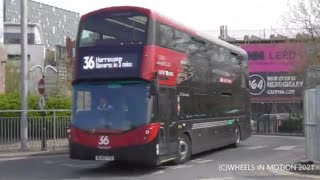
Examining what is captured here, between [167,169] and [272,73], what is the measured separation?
130ft

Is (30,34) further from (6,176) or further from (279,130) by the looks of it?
(6,176)

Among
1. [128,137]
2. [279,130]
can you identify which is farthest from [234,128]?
[279,130]

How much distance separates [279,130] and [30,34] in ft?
172

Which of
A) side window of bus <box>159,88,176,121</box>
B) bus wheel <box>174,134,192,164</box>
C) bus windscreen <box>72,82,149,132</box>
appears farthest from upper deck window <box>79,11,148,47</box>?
bus wheel <box>174,134,192,164</box>

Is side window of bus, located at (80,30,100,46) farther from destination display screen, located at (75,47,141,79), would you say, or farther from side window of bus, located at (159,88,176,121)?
side window of bus, located at (159,88,176,121)

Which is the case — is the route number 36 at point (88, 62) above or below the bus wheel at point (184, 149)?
above

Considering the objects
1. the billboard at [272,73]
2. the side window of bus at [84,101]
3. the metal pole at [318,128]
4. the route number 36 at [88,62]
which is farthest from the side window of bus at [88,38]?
the billboard at [272,73]

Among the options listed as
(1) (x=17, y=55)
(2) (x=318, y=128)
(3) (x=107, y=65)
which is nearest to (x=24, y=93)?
(3) (x=107, y=65)

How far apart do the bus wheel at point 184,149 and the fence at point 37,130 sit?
8324 mm

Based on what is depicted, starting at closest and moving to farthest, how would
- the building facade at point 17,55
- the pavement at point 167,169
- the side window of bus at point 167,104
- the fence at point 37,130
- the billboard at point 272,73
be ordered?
the pavement at point 167,169 → the side window of bus at point 167,104 → the fence at point 37,130 → the building facade at point 17,55 → the billboard at point 272,73

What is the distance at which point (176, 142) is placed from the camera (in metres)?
16.7

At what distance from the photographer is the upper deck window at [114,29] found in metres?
15.5

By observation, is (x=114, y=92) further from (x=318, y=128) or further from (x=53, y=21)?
(x=53, y=21)

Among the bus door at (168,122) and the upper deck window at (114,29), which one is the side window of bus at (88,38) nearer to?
the upper deck window at (114,29)
